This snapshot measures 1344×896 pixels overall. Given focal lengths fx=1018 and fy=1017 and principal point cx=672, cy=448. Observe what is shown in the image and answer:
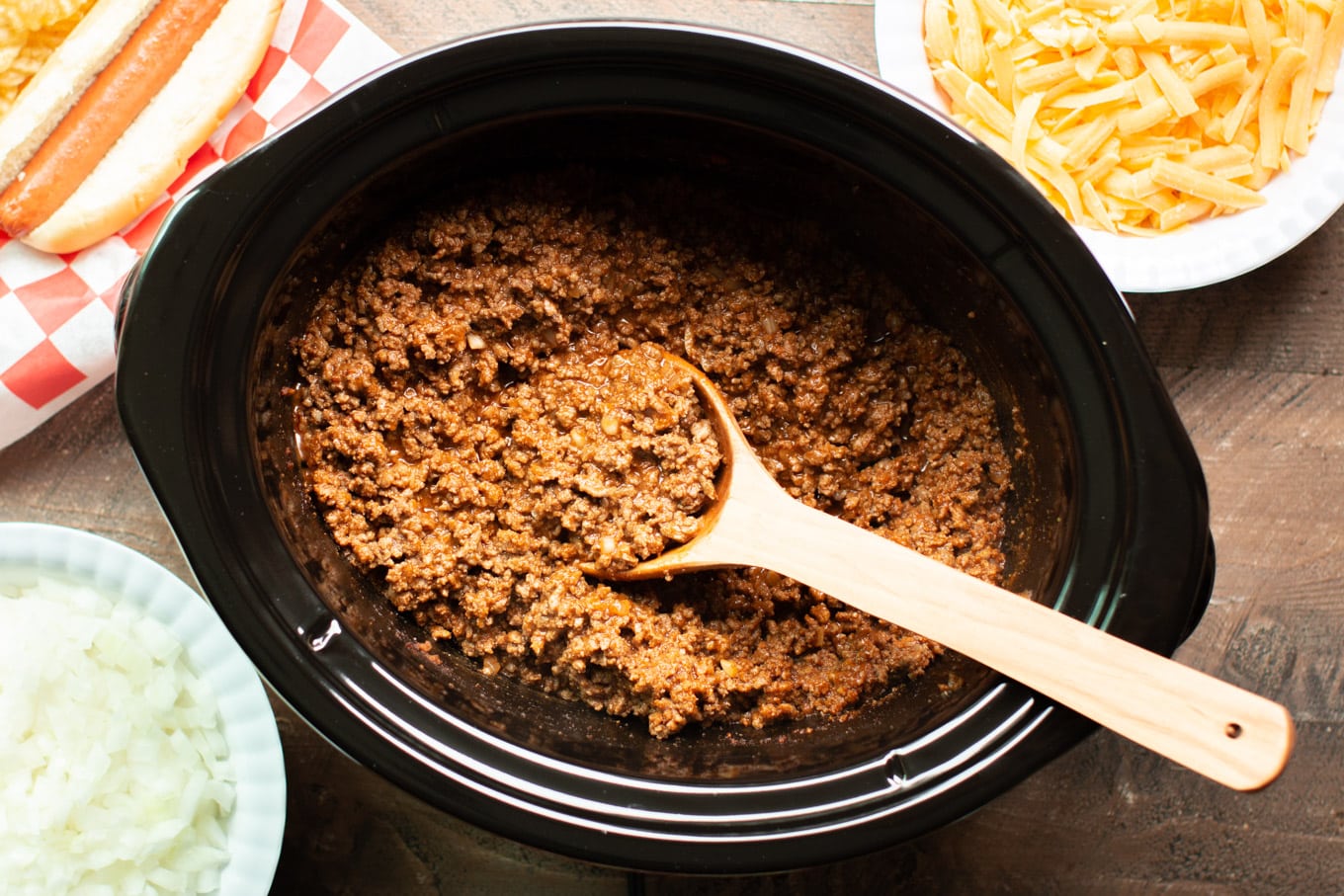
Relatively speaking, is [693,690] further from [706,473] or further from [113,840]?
[113,840]

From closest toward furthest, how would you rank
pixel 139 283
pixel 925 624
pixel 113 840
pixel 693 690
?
1. pixel 139 283
2. pixel 925 624
3. pixel 693 690
4. pixel 113 840

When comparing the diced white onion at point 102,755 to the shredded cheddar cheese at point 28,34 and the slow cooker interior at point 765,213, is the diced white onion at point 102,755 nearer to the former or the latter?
the slow cooker interior at point 765,213

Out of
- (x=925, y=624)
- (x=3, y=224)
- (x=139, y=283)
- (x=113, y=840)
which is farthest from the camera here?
(x=3, y=224)

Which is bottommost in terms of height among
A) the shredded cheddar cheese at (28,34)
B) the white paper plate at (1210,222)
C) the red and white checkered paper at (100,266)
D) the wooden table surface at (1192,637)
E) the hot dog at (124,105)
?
the wooden table surface at (1192,637)

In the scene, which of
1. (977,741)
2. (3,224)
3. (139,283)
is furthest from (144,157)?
(977,741)

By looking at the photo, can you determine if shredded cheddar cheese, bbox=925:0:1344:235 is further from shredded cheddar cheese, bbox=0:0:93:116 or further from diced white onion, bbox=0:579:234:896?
diced white onion, bbox=0:579:234:896

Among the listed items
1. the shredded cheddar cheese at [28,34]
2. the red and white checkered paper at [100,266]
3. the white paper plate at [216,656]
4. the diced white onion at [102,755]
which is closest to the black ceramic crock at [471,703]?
the white paper plate at [216,656]

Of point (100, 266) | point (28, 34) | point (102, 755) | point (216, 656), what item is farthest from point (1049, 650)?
point (28, 34)

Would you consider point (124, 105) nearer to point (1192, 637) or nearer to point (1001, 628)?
point (1001, 628)
